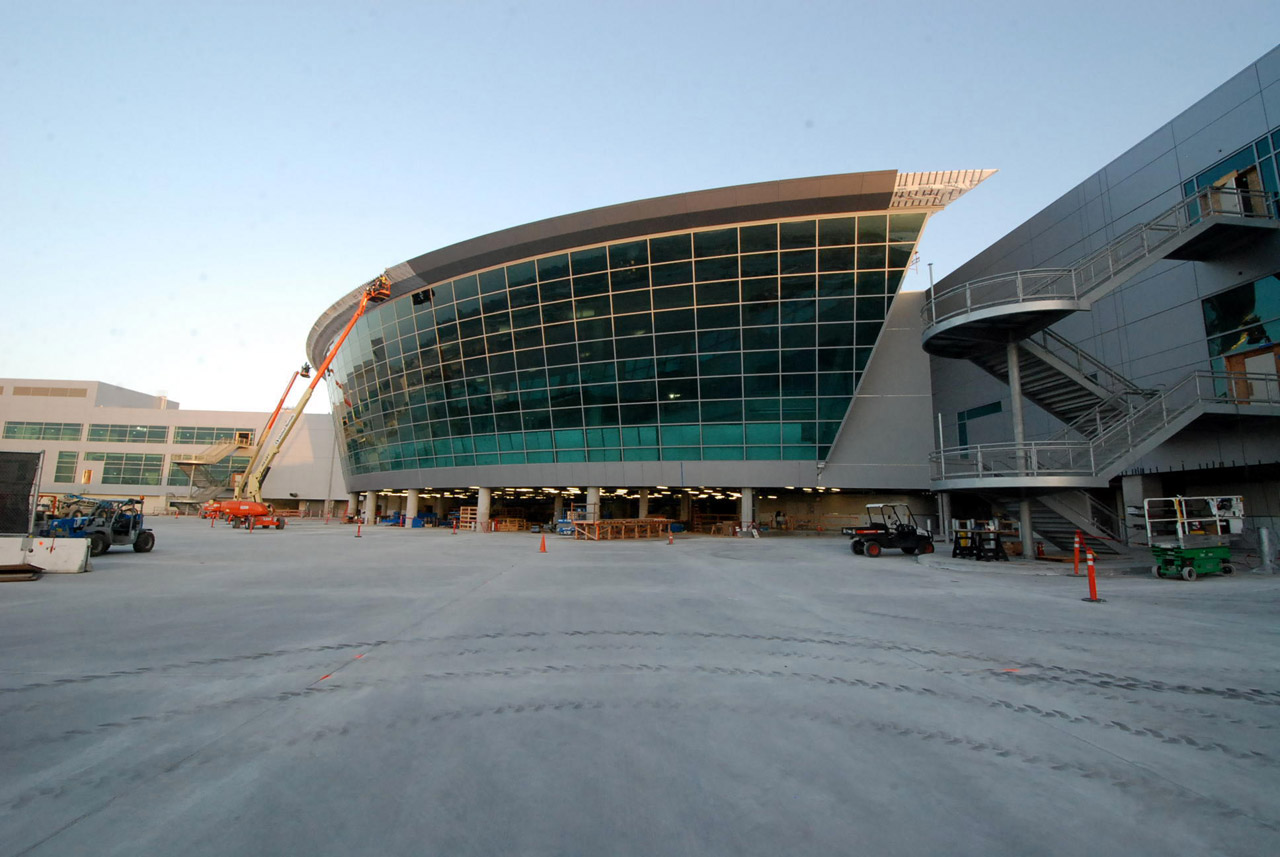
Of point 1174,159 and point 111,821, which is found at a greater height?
point 1174,159

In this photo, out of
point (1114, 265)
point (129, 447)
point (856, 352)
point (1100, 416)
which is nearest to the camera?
point (1114, 265)

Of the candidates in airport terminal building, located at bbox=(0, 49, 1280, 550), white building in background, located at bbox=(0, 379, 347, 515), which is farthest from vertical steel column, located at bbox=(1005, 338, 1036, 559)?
white building in background, located at bbox=(0, 379, 347, 515)

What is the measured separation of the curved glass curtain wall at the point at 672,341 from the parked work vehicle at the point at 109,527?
1986cm

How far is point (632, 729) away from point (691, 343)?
29893 mm

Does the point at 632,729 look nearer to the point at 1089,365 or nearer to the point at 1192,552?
the point at 1192,552

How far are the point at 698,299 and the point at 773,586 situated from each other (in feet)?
73.3

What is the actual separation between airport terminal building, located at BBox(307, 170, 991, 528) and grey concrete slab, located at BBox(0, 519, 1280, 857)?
937 inches

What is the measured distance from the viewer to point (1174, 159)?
74.5 ft

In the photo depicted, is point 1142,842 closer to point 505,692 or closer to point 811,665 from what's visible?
point 811,665

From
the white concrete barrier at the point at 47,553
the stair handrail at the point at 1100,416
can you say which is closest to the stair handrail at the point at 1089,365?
the stair handrail at the point at 1100,416

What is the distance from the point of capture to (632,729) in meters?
4.91

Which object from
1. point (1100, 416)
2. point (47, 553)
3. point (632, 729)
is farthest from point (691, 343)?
point (632, 729)

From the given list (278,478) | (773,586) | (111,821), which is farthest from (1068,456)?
(278,478)

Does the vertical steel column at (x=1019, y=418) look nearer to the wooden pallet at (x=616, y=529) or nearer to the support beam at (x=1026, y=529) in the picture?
the support beam at (x=1026, y=529)
